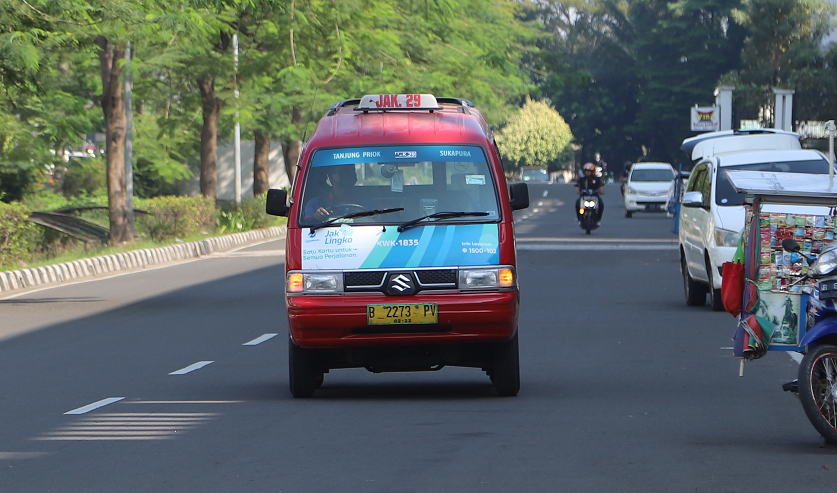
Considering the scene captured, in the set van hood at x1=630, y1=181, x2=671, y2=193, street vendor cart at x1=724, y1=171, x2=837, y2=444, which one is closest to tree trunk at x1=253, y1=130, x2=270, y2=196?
van hood at x1=630, y1=181, x2=671, y2=193

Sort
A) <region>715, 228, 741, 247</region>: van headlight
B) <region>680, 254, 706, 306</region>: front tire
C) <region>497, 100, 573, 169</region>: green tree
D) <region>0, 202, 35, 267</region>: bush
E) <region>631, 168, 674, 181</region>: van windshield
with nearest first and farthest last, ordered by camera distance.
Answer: <region>715, 228, 741, 247</region>: van headlight < <region>680, 254, 706, 306</region>: front tire < <region>0, 202, 35, 267</region>: bush < <region>631, 168, 674, 181</region>: van windshield < <region>497, 100, 573, 169</region>: green tree

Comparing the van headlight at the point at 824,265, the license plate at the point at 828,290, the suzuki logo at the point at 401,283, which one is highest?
→ the van headlight at the point at 824,265

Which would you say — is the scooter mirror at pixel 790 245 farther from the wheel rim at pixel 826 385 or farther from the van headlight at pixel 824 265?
the wheel rim at pixel 826 385

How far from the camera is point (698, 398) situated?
9602 millimetres

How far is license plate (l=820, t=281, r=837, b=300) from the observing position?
7637 mm

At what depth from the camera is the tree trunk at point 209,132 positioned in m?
36.5

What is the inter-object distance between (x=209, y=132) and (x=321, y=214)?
27724mm

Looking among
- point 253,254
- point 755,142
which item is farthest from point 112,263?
point 755,142

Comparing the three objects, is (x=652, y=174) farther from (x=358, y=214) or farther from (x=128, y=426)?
(x=128, y=426)

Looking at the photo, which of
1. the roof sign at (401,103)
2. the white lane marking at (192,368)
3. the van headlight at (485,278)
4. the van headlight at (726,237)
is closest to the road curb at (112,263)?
the white lane marking at (192,368)

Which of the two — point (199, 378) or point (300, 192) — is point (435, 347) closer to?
point (300, 192)

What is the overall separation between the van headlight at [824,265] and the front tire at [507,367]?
8.19ft

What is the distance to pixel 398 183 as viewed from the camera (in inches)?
391

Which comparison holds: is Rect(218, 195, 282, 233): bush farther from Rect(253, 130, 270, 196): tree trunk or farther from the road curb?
Rect(253, 130, 270, 196): tree trunk
